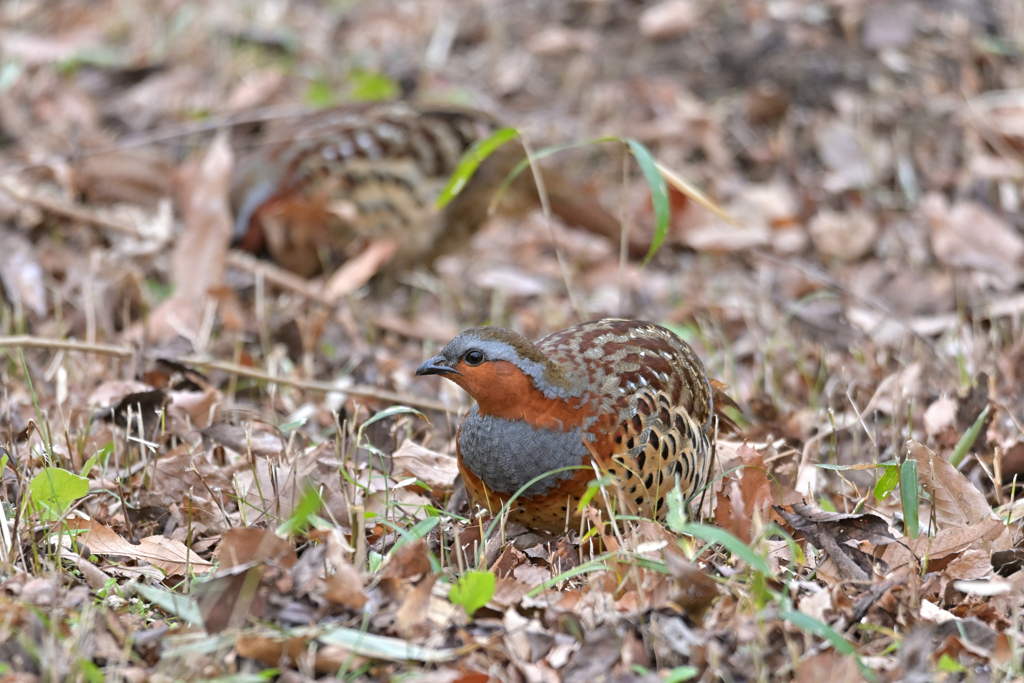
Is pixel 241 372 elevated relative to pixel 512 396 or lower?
lower

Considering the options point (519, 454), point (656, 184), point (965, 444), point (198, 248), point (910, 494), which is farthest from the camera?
point (198, 248)

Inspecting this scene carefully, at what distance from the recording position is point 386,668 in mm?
2459

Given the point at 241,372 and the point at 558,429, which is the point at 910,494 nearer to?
the point at 558,429

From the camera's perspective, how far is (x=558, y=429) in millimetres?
3066

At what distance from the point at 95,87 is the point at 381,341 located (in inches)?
140

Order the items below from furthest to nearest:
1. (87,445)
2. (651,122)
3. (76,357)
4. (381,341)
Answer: (651,122) → (381,341) → (76,357) → (87,445)

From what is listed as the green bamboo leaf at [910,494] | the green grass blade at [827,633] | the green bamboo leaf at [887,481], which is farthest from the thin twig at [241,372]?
the green grass blade at [827,633]

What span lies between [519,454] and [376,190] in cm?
331

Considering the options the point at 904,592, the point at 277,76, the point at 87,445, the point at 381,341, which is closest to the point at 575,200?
the point at 381,341

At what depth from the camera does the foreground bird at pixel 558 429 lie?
3031mm

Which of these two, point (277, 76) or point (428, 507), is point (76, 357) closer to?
point (428, 507)

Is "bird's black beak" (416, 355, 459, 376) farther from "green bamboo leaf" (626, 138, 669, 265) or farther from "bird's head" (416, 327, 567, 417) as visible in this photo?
"green bamboo leaf" (626, 138, 669, 265)

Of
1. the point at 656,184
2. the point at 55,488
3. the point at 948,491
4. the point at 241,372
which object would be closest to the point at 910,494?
the point at 948,491

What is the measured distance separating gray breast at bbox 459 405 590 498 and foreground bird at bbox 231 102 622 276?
3021 millimetres
